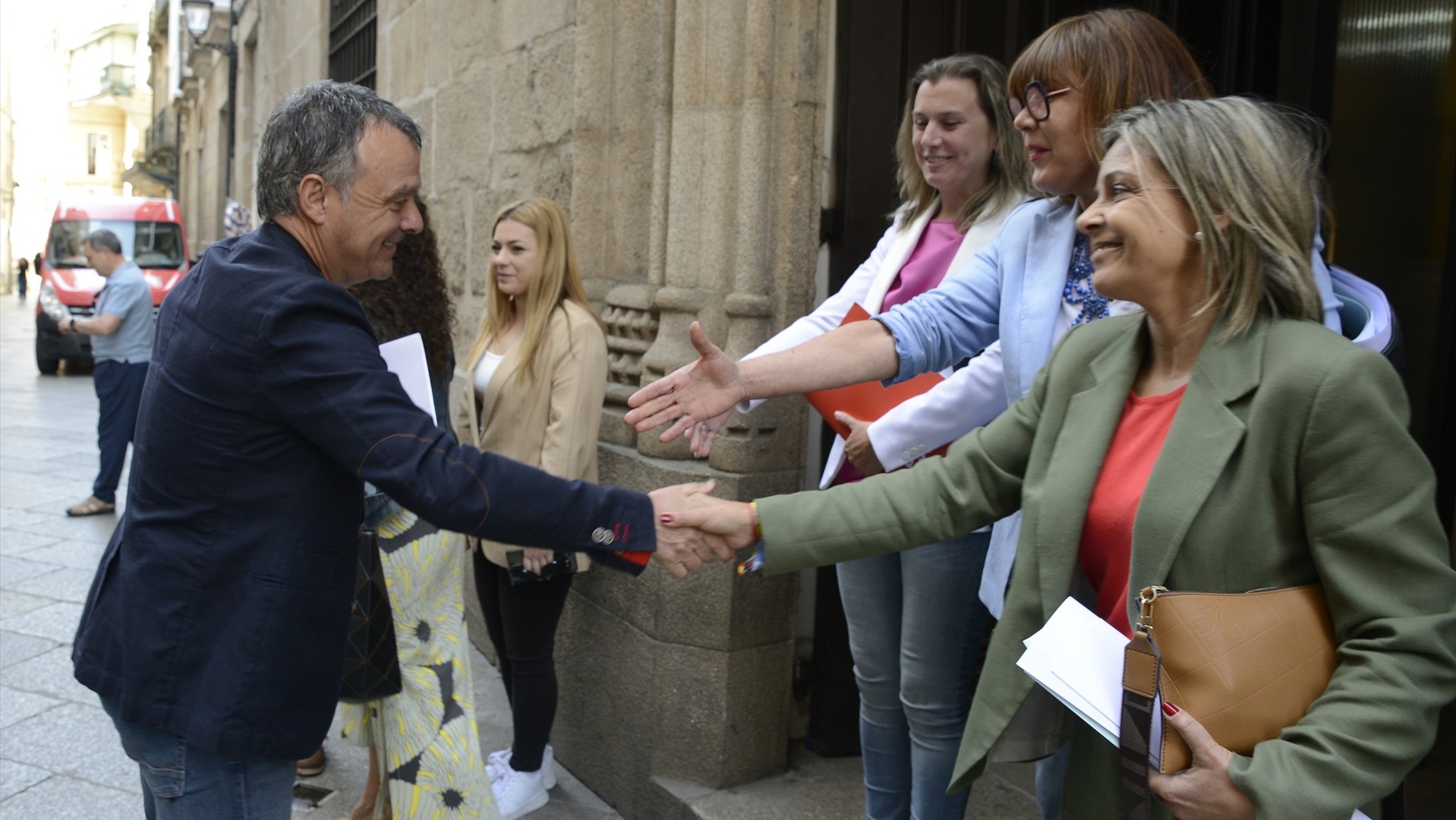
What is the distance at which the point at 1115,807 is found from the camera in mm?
1695

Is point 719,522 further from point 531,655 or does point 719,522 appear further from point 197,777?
point 531,655

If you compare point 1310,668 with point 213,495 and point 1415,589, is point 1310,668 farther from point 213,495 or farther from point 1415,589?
point 213,495

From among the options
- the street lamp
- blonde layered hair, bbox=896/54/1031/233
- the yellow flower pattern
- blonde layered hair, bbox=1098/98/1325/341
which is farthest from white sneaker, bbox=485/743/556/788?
the street lamp

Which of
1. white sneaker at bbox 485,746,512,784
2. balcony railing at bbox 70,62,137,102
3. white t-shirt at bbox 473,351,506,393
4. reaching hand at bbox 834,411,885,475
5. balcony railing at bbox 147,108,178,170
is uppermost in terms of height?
balcony railing at bbox 70,62,137,102

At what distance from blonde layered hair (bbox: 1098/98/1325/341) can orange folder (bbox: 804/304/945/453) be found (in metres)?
1.04

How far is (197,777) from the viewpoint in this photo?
1983 millimetres

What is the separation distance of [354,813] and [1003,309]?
2.44m

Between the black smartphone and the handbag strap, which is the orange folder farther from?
the handbag strap

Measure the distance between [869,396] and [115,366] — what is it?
22.3 ft

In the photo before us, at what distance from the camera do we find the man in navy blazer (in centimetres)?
191

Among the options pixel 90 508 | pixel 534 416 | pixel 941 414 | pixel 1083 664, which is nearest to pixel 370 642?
pixel 534 416

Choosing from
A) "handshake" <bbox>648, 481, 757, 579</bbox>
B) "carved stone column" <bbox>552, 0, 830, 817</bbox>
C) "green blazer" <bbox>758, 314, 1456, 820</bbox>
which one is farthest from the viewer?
"carved stone column" <bbox>552, 0, 830, 817</bbox>

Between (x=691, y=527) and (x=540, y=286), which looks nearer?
(x=691, y=527)

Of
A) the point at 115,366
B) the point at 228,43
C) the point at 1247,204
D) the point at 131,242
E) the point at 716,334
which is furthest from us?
the point at 228,43
